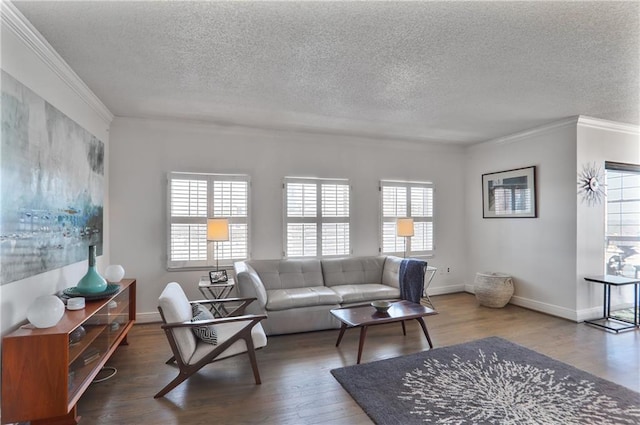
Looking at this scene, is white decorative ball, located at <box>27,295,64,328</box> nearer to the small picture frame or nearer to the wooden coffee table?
the small picture frame

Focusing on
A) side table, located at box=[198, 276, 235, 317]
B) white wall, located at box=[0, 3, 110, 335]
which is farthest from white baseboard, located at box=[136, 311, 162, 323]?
white wall, located at box=[0, 3, 110, 335]

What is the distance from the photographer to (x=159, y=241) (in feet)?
14.5

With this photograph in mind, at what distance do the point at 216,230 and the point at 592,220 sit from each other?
204 inches

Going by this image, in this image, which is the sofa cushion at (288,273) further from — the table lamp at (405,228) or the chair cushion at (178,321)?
the chair cushion at (178,321)

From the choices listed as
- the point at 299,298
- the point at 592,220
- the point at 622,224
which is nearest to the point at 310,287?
the point at 299,298

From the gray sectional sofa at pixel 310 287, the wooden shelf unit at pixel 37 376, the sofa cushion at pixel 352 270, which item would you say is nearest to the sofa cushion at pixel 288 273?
the gray sectional sofa at pixel 310 287

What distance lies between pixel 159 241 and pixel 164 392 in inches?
92.5

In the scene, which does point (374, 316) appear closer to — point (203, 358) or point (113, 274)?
point (203, 358)

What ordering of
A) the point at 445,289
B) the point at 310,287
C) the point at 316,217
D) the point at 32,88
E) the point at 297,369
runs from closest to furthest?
the point at 32,88
the point at 297,369
the point at 310,287
the point at 316,217
the point at 445,289

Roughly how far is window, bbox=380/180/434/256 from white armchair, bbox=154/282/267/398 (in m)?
3.28

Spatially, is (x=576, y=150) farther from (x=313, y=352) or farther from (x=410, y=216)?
(x=313, y=352)

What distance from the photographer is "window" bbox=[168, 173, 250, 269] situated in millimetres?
4449

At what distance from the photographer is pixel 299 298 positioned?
13.0ft

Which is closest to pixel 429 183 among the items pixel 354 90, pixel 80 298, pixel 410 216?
pixel 410 216
